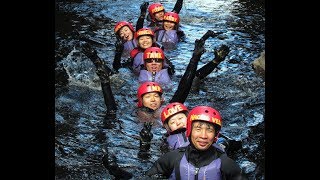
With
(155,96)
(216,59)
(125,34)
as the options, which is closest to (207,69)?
(216,59)

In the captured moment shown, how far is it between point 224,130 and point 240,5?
1299cm

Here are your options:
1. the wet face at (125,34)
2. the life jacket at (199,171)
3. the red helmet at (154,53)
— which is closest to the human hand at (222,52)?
the red helmet at (154,53)

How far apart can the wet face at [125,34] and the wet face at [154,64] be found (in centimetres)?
217

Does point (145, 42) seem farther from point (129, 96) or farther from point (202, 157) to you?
point (202, 157)

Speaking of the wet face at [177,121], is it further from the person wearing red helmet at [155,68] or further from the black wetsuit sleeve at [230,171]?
the person wearing red helmet at [155,68]

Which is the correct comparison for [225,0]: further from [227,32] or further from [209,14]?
[227,32]

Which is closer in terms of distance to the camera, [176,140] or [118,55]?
[176,140]

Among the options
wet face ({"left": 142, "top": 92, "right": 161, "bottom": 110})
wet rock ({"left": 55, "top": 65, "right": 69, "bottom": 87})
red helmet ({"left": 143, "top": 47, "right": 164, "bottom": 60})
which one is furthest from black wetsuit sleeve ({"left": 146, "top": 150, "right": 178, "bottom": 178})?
wet rock ({"left": 55, "top": 65, "right": 69, "bottom": 87})

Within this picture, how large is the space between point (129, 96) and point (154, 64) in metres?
0.99

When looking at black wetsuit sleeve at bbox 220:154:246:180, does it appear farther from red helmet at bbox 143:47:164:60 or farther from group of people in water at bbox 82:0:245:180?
red helmet at bbox 143:47:164:60

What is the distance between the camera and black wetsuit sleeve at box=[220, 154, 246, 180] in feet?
18.3

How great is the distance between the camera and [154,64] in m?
10.6

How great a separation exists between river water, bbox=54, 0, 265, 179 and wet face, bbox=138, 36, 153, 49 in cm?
91

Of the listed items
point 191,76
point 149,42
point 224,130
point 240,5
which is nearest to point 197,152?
point 191,76
